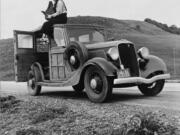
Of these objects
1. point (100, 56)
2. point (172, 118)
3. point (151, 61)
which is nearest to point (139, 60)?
point (151, 61)

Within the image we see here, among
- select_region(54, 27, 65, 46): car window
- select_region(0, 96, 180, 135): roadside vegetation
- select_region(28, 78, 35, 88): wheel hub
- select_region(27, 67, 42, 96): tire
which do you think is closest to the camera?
select_region(0, 96, 180, 135): roadside vegetation

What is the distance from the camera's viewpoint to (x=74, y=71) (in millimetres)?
8438

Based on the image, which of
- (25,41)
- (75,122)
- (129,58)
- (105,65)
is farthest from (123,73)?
(25,41)

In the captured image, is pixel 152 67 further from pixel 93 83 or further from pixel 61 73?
pixel 61 73

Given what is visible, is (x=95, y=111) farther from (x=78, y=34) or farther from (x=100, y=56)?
(x=78, y=34)

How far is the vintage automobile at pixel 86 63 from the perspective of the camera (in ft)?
25.4

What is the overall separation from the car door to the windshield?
1.93 metres

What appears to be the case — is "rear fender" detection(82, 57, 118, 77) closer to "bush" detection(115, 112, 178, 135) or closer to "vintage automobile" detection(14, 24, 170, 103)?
"vintage automobile" detection(14, 24, 170, 103)

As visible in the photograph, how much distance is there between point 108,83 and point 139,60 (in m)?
1.65

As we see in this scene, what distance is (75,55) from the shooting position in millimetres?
8281

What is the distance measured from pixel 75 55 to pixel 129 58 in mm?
1245

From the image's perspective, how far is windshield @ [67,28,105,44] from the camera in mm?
9164

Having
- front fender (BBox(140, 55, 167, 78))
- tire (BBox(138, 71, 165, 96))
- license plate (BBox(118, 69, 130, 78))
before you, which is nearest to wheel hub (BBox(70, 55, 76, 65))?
license plate (BBox(118, 69, 130, 78))

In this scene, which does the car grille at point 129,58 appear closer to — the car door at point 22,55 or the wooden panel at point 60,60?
the wooden panel at point 60,60
